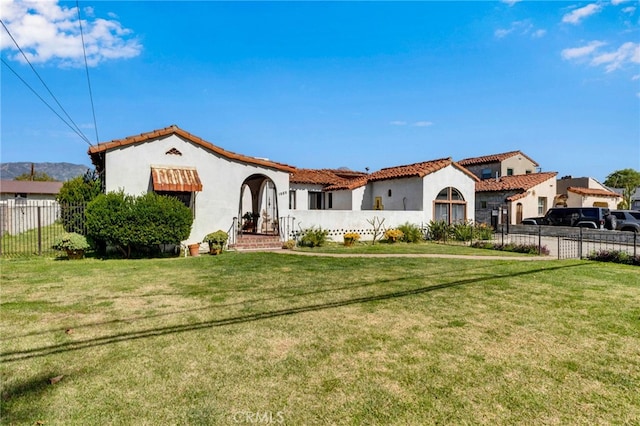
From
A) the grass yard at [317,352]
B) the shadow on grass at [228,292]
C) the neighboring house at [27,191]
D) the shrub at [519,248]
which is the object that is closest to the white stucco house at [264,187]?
the shrub at [519,248]

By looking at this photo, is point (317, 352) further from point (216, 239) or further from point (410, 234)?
point (410, 234)

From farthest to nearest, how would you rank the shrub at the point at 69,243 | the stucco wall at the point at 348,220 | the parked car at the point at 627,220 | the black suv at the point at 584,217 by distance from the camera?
the black suv at the point at 584,217 < the parked car at the point at 627,220 < the stucco wall at the point at 348,220 < the shrub at the point at 69,243

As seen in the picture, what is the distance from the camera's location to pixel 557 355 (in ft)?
14.2

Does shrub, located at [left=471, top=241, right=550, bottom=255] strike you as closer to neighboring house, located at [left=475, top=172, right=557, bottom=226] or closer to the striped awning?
neighboring house, located at [left=475, top=172, right=557, bottom=226]

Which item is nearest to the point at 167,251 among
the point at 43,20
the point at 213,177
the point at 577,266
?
the point at 213,177

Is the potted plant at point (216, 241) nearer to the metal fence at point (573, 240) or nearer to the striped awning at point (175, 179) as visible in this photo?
the striped awning at point (175, 179)

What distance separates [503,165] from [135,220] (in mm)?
34203

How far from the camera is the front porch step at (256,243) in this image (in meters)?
15.9

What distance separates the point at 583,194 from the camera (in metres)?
32.3

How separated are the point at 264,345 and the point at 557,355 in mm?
3625

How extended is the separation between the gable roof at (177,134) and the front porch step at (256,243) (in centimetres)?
338

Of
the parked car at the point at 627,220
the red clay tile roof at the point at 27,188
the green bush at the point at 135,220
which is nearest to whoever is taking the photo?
the green bush at the point at 135,220

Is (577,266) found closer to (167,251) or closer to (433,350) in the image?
(433,350)

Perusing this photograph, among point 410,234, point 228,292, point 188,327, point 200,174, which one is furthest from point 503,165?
point 188,327
